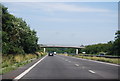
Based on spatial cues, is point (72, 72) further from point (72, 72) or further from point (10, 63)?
point (10, 63)

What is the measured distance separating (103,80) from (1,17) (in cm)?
2555

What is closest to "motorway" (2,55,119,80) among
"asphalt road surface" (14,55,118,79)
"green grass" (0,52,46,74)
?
"asphalt road surface" (14,55,118,79)

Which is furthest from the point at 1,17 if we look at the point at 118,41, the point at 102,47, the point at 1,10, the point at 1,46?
the point at 102,47

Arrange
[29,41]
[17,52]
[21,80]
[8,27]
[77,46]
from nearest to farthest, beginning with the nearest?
[21,80]
[8,27]
[17,52]
[29,41]
[77,46]

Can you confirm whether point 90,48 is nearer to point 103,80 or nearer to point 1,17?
point 1,17

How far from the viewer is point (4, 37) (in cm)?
3638

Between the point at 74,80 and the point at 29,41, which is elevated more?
the point at 29,41

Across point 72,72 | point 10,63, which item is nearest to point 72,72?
point 72,72

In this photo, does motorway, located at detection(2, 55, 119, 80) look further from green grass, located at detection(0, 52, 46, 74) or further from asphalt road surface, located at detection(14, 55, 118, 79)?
green grass, located at detection(0, 52, 46, 74)

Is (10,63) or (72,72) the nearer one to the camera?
(72,72)

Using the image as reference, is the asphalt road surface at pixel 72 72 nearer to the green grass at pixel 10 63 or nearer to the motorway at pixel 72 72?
the motorway at pixel 72 72

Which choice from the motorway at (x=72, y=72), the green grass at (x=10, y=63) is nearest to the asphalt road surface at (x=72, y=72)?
the motorway at (x=72, y=72)

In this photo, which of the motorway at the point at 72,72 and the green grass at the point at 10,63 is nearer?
the motorway at the point at 72,72

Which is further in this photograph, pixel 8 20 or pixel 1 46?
pixel 8 20
